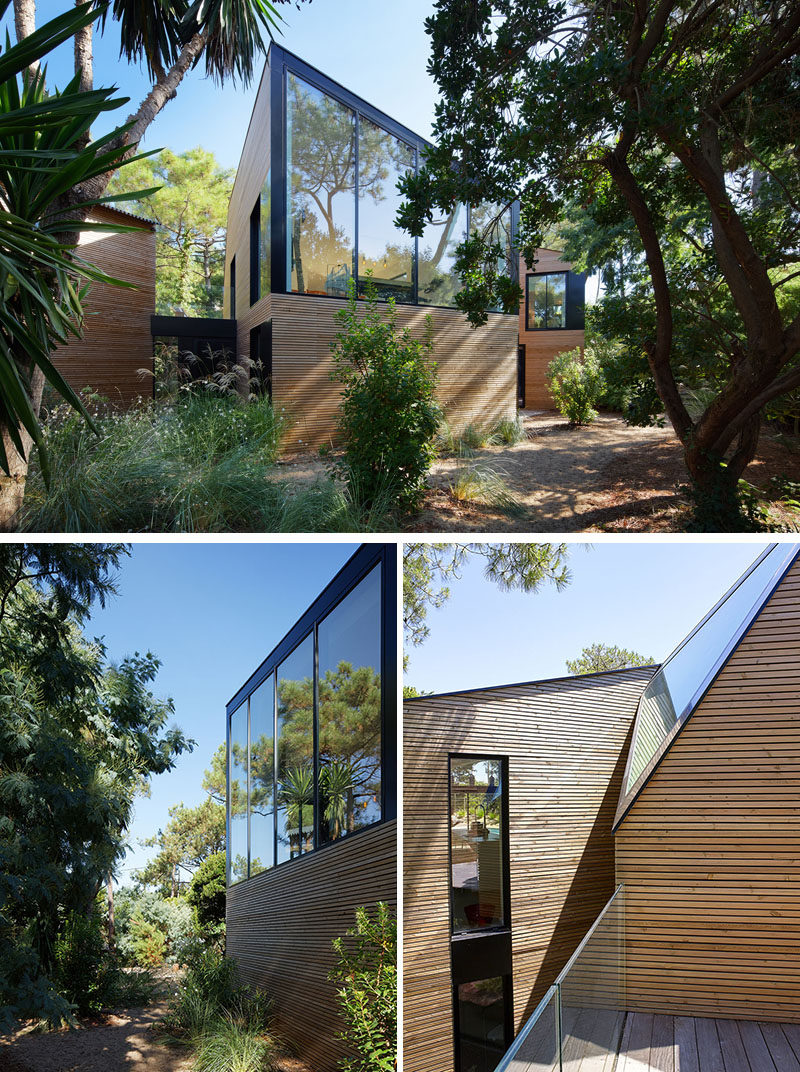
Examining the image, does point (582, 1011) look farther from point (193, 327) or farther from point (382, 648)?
point (193, 327)

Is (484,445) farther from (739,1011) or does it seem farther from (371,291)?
(739,1011)

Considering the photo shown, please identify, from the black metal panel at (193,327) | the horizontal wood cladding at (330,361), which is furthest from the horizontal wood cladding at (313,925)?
the black metal panel at (193,327)

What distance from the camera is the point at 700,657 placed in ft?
21.2

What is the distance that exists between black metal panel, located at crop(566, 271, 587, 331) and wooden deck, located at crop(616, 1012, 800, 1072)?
16591 millimetres

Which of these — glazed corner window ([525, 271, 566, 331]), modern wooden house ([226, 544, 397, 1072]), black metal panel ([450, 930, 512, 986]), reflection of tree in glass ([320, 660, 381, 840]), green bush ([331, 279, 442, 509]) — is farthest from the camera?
glazed corner window ([525, 271, 566, 331])

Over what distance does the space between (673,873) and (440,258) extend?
936cm

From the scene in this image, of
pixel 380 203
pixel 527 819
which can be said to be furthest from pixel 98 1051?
pixel 380 203

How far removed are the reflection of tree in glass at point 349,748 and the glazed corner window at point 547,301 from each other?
53.2 feet

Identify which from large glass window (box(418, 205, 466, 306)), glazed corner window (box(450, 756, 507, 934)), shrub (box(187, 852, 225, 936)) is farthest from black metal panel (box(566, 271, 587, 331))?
shrub (box(187, 852, 225, 936))

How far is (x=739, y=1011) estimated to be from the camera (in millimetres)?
5348

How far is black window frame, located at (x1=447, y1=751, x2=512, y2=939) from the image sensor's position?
240 inches

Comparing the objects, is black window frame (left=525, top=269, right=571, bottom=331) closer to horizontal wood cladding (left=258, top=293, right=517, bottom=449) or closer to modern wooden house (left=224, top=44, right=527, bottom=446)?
horizontal wood cladding (left=258, top=293, right=517, bottom=449)

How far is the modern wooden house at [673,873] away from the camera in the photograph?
5254 mm

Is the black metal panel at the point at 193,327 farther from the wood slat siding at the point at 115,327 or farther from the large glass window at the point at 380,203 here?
the large glass window at the point at 380,203
